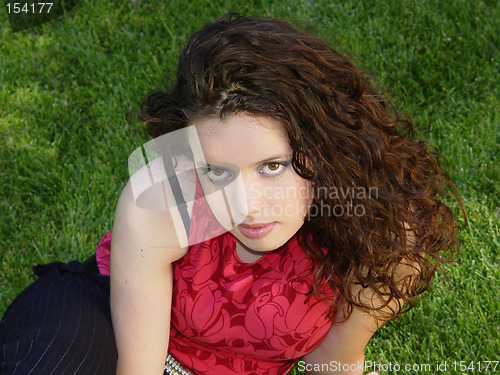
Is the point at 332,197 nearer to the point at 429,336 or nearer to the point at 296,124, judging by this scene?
the point at 296,124

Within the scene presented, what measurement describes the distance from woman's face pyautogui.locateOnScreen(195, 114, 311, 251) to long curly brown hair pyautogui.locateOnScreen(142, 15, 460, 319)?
0.11 feet

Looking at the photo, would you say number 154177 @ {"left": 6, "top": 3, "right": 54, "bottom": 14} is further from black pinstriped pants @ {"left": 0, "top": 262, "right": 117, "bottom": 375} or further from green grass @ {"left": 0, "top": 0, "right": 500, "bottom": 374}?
black pinstriped pants @ {"left": 0, "top": 262, "right": 117, "bottom": 375}

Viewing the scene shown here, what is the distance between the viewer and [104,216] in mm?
3158

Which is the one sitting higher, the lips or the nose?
the nose

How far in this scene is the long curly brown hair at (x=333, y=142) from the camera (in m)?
1.74

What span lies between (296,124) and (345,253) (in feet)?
1.81

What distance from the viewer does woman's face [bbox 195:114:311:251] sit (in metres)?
1.73

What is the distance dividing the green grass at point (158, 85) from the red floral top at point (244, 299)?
26.6 inches

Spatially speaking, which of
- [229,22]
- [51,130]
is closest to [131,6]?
[51,130]

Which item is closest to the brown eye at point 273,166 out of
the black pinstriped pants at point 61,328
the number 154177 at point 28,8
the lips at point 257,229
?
the lips at point 257,229

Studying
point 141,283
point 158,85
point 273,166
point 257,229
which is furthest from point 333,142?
point 158,85

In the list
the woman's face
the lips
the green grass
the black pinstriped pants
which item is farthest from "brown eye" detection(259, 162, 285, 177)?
the green grass

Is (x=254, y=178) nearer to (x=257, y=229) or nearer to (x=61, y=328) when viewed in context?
(x=257, y=229)

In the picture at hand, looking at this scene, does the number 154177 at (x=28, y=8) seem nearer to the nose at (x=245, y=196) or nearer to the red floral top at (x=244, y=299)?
the red floral top at (x=244, y=299)
